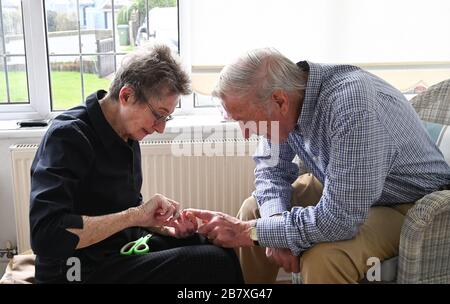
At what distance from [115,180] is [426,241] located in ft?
2.96

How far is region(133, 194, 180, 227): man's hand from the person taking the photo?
1387mm

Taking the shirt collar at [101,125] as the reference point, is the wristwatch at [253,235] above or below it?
below

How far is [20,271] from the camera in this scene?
151 centimetres

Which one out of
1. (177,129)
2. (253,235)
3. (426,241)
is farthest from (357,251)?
(177,129)

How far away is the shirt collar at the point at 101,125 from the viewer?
138 cm

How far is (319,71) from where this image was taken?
1479 mm

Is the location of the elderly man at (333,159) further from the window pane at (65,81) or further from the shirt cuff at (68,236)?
the window pane at (65,81)

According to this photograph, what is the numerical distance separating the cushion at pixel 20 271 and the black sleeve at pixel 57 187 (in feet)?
0.82

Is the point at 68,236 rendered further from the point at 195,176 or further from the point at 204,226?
the point at 195,176

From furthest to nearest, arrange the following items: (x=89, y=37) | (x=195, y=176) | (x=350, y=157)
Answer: (x=89, y=37) → (x=195, y=176) → (x=350, y=157)

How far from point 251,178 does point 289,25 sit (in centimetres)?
71

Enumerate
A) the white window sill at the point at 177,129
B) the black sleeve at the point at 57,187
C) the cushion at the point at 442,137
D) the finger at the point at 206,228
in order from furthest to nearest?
the white window sill at the point at 177,129
the cushion at the point at 442,137
the finger at the point at 206,228
the black sleeve at the point at 57,187

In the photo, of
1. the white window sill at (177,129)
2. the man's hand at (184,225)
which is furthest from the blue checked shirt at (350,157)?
the white window sill at (177,129)

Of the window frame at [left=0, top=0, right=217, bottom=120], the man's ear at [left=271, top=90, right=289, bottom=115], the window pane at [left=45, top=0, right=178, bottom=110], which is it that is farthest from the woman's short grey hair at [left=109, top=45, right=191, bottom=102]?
the window pane at [left=45, top=0, right=178, bottom=110]
